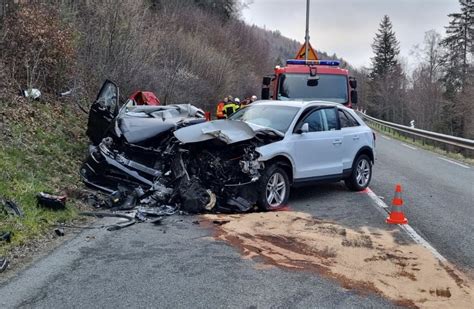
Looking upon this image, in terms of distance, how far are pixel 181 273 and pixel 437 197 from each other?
632 cm

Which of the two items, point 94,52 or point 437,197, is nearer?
point 437,197

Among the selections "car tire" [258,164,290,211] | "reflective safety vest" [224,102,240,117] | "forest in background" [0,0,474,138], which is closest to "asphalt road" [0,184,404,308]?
"car tire" [258,164,290,211]

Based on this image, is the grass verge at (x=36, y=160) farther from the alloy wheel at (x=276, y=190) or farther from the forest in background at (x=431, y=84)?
the forest in background at (x=431, y=84)

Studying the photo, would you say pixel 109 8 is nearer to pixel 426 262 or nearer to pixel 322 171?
pixel 322 171

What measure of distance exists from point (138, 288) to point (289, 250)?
1924mm

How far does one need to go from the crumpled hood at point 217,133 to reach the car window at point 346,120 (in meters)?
2.50

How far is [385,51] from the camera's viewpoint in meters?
80.9

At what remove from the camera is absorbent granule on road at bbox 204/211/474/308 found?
4691mm

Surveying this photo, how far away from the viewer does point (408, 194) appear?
9.83 m

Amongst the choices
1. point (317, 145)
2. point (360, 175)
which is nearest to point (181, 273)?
point (317, 145)

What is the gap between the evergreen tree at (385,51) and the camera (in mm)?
79500

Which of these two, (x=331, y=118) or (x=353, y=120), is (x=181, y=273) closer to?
(x=331, y=118)

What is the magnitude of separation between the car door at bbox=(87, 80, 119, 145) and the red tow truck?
5.04 m

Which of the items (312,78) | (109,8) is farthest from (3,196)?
(109,8)
